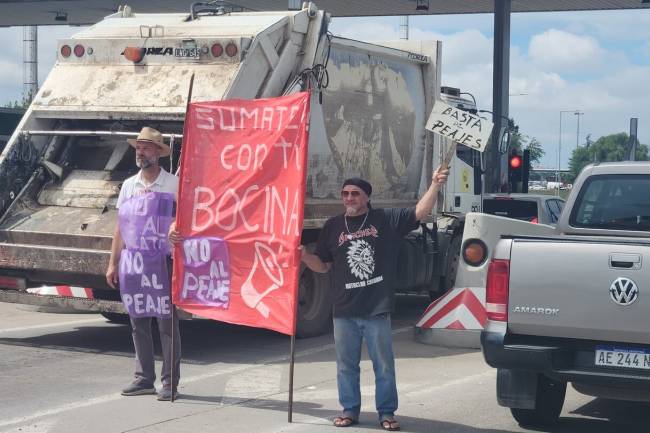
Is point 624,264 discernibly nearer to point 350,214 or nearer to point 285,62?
point 350,214

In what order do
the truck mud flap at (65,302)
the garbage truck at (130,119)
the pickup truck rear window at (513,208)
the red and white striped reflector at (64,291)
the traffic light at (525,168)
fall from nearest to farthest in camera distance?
1. the truck mud flap at (65,302)
2. the garbage truck at (130,119)
3. the red and white striped reflector at (64,291)
4. the pickup truck rear window at (513,208)
5. the traffic light at (525,168)

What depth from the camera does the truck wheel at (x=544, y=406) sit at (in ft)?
26.6

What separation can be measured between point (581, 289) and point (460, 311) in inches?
198

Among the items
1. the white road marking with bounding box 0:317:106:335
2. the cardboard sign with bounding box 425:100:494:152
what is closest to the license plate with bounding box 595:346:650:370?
the cardboard sign with bounding box 425:100:494:152

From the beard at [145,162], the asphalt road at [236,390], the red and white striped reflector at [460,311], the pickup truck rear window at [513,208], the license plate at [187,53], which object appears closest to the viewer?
the asphalt road at [236,390]

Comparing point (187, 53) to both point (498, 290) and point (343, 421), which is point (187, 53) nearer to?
point (343, 421)

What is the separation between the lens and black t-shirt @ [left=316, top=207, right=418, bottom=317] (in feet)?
26.0

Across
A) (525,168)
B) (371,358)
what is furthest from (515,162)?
(371,358)

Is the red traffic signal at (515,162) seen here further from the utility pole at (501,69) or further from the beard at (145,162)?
the beard at (145,162)

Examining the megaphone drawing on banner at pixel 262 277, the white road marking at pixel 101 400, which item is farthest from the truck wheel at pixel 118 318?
the megaphone drawing on banner at pixel 262 277

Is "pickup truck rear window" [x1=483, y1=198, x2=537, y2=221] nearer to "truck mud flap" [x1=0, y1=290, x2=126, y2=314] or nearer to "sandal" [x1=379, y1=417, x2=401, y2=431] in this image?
"truck mud flap" [x1=0, y1=290, x2=126, y2=314]

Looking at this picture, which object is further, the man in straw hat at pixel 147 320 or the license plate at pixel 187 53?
the license plate at pixel 187 53

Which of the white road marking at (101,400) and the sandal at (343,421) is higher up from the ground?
the sandal at (343,421)

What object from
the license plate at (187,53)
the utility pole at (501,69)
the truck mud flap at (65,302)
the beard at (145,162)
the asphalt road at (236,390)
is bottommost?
the asphalt road at (236,390)
